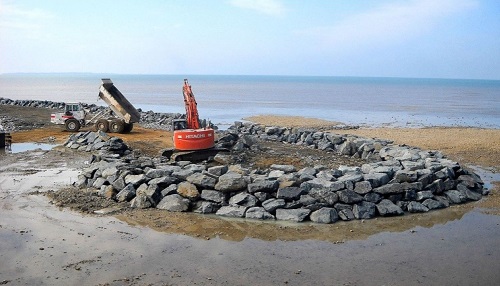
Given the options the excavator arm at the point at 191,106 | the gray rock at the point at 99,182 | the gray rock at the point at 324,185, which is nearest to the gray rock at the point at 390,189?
the gray rock at the point at 324,185

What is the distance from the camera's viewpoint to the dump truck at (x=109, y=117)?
23.3m

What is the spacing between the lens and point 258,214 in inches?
400

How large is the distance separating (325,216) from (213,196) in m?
2.46

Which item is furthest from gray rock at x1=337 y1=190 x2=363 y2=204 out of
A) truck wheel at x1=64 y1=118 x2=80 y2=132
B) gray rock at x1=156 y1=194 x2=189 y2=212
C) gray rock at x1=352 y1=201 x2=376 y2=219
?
truck wheel at x1=64 y1=118 x2=80 y2=132

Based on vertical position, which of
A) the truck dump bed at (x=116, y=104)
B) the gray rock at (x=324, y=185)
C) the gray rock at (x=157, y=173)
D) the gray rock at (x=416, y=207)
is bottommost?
the gray rock at (x=416, y=207)

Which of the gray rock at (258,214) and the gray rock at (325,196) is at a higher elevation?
the gray rock at (325,196)

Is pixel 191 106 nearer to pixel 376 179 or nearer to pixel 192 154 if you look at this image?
pixel 192 154

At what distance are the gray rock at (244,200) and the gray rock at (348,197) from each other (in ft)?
5.96

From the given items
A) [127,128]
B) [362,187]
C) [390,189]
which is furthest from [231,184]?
[127,128]

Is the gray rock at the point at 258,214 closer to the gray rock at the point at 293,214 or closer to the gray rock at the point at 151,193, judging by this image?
the gray rock at the point at 293,214

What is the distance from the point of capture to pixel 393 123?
3519 cm

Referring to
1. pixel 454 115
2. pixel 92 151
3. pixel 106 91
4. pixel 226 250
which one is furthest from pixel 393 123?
pixel 226 250

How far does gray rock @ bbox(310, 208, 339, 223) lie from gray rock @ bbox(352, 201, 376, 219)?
45 cm

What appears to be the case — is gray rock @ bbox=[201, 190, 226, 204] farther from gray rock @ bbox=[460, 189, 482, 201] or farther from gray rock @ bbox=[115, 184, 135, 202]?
gray rock @ bbox=[460, 189, 482, 201]
